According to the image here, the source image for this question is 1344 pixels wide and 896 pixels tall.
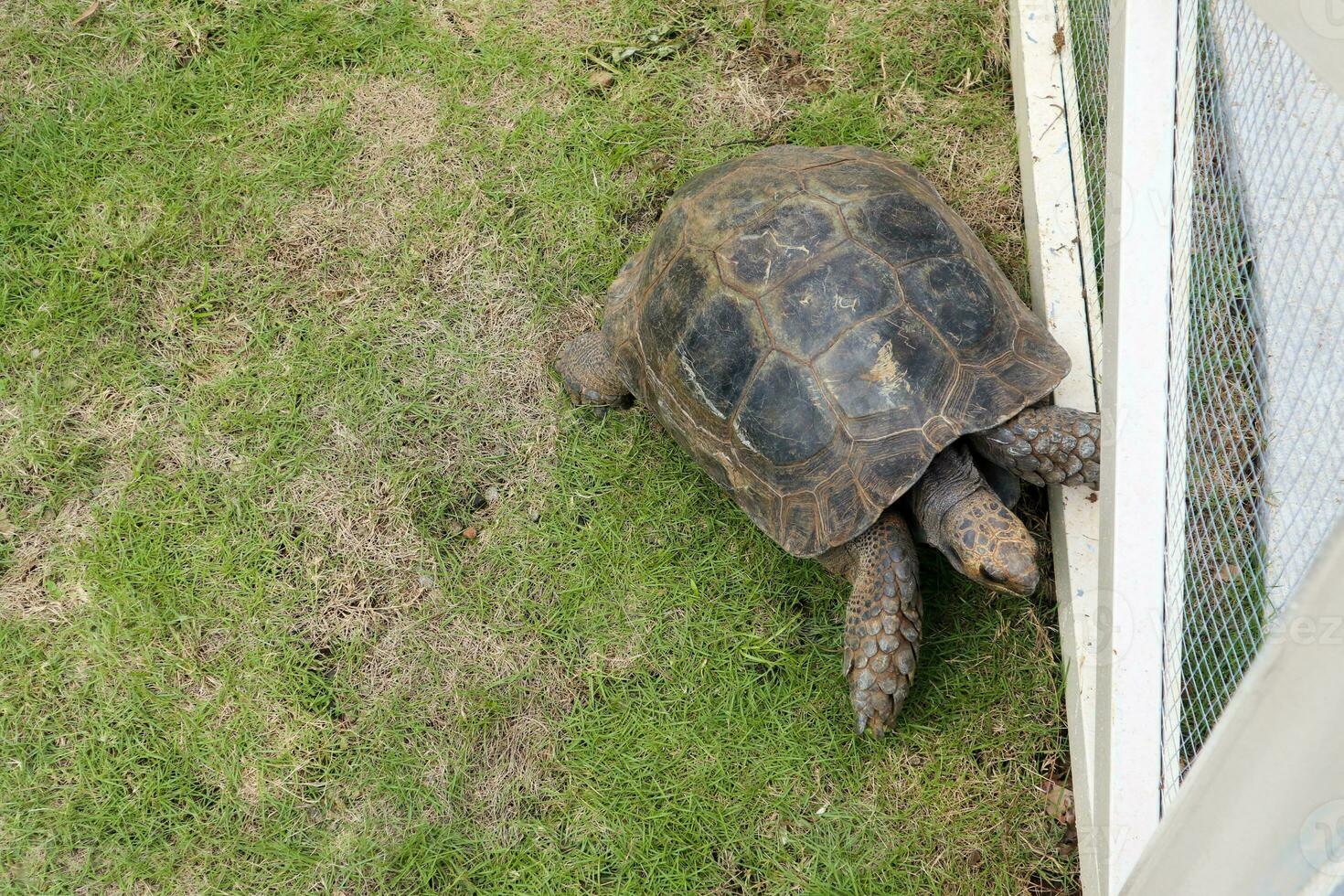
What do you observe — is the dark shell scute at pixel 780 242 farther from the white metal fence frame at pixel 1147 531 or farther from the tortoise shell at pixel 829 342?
the white metal fence frame at pixel 1147 531

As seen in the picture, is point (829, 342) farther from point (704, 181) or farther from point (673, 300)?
point (704, 181)

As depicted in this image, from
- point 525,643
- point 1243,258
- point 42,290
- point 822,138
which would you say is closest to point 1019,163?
point 822,138

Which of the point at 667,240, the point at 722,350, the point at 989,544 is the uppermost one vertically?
the point at 667,240

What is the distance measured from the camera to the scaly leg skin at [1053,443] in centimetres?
265

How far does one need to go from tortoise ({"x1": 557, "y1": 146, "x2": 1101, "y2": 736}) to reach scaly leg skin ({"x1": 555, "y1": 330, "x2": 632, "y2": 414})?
346mm

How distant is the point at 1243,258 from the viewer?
2152mm

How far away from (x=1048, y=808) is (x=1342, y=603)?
1865 millimetres

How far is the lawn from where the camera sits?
2.96 m

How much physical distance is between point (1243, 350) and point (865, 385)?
0.89m

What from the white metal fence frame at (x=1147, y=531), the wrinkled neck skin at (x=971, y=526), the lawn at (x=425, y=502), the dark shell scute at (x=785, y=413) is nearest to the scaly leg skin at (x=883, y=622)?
the wrinkled neck skin at (x=971, y=526)

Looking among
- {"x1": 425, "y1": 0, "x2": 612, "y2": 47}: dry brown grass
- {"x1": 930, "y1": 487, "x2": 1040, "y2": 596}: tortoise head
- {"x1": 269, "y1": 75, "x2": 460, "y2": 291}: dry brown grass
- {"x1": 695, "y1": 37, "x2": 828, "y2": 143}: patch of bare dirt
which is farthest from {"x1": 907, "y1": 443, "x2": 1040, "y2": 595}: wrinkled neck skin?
{"x1": 425, "y1": 0, "x2": 612, "y2": 47}: dry brown grass

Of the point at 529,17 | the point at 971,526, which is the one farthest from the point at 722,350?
the point at 529,17

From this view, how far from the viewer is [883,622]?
8.87ft

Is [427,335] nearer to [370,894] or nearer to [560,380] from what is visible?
[560,380]
